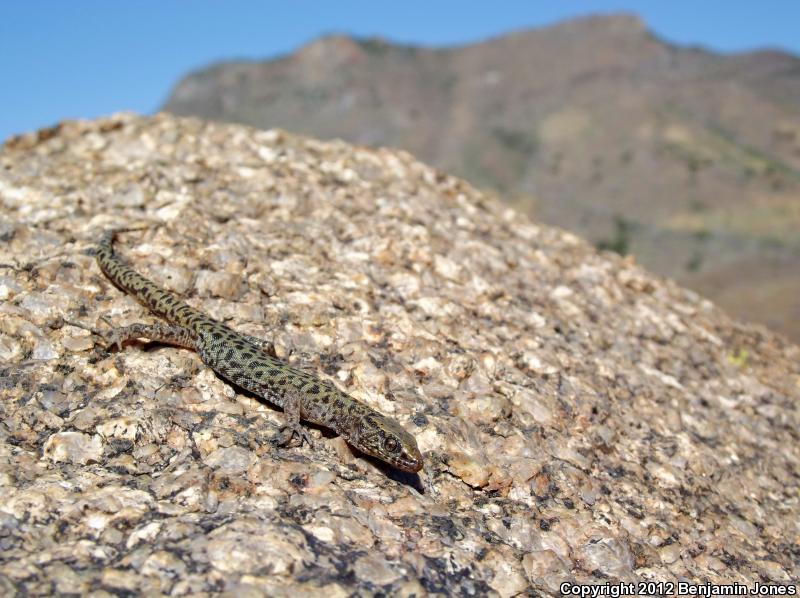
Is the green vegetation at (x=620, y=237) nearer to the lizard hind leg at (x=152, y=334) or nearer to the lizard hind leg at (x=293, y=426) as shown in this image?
the lizard hind leg at (x=152, y=334)

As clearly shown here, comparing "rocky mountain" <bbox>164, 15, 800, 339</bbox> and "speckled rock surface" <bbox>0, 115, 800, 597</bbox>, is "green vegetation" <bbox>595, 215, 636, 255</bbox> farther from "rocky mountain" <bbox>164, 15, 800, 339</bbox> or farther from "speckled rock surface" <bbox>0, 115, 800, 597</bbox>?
"speckled rock surface" <bbox>0, 115, 800, 597</bbox>

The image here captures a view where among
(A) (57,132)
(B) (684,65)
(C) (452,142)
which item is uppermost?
(B) (684,65)

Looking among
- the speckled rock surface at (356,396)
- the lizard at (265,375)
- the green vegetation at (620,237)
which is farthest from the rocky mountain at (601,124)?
the lizard at (265,375)

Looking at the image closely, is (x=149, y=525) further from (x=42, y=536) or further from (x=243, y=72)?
(x=243, y=72)

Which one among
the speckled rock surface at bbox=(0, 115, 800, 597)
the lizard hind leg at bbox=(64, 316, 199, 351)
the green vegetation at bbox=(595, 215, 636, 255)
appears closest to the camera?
the speckled rock surface at bbox=(0, 115, 800, 597)

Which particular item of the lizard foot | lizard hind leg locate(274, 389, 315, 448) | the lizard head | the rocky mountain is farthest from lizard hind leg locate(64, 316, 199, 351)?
the rocky mountain

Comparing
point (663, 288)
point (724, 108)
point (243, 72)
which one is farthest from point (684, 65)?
point (663, 288)
